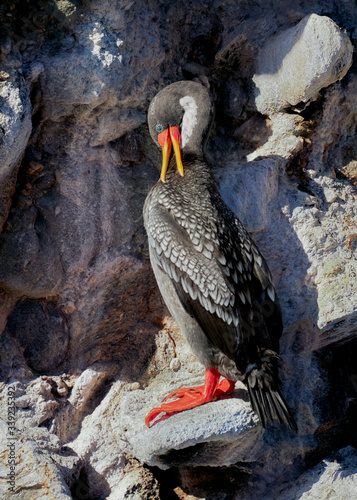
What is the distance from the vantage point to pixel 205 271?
3258 millimetres

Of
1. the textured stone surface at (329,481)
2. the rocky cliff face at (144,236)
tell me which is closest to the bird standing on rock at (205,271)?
the rocky cliff face at (144,236)

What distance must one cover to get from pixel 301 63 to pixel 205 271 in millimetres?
1617

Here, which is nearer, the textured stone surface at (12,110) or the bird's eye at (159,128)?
the textured stone surface at (12,110)

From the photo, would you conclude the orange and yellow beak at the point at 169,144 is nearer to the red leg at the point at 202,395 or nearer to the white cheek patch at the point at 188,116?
the white cheek patch at the point at 188,116

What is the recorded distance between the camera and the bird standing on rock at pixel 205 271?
324 centimetres

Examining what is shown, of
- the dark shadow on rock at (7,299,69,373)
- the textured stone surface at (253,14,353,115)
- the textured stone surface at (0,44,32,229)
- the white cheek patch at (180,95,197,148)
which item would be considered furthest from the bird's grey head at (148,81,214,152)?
the dark shadow on rock at (7,299,69,373)

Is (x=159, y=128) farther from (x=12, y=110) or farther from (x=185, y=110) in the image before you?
(x=12, y=110)

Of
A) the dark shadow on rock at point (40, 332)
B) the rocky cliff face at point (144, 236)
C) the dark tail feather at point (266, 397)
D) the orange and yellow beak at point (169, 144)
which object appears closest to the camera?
the dark tail feather at point (266, 397)

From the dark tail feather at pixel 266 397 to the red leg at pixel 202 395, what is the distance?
32 cm

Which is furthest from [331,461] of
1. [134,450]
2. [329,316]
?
[134,450]

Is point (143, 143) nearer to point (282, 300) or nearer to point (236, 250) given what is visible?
point (236, 250)

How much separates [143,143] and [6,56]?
1.11 m

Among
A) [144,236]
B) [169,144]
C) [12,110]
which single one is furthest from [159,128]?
[12,110]

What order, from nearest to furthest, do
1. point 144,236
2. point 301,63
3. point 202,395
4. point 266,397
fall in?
point 266,397 → point 202,395 → point 301,63 → point 144,236
